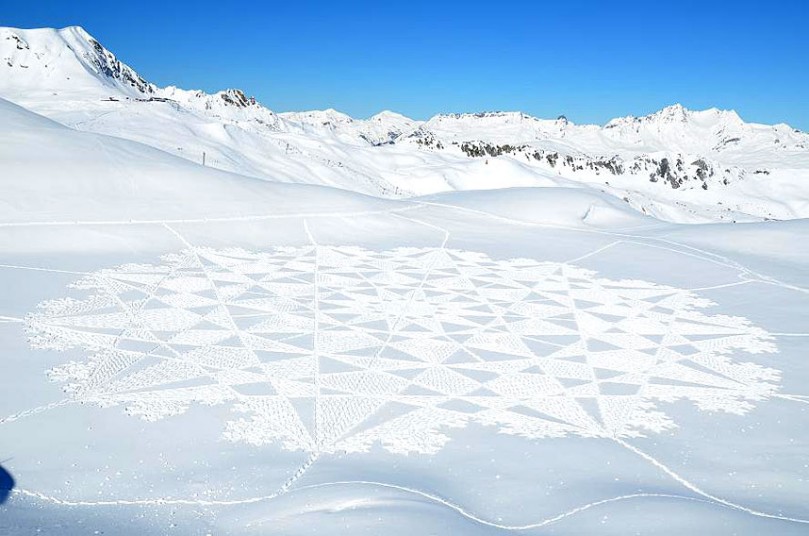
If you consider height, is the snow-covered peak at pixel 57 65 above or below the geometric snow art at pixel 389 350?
above

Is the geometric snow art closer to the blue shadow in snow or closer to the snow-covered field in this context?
the snow-covered field

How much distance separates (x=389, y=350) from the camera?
9.40 meters

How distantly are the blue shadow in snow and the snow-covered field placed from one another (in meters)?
Result: 0.12

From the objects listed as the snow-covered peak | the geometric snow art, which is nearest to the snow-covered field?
the geometric snow art

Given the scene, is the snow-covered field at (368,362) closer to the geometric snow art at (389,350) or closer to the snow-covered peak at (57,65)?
the geometric snow art at (389,350)

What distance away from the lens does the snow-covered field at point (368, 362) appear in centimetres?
536

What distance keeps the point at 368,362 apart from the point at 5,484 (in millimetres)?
4639

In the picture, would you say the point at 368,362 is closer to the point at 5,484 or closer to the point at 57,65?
the point at 5,484

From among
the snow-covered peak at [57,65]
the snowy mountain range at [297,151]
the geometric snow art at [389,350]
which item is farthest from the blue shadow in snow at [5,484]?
the snow-covered peak at [57,65]

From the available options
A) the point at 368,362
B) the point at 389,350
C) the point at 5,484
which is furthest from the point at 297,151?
the point at 5,484

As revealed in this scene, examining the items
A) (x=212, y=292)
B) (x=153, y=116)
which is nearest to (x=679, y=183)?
(x=153, y=116)

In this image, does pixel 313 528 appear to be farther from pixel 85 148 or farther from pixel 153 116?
pixel 153 116

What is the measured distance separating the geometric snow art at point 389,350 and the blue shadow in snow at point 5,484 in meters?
1.48

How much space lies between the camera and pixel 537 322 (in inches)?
440
